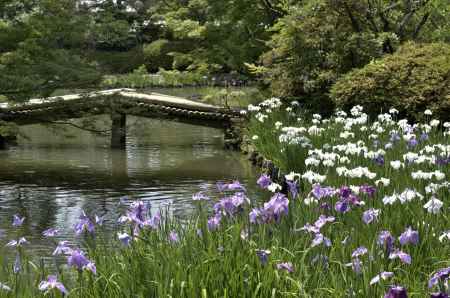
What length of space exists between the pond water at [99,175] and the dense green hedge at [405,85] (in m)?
2.06

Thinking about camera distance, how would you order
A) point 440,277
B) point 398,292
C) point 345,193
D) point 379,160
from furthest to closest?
point 379,160
point 345,193
point 440,277
point 398,292

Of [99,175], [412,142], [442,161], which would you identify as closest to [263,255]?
[442,161]

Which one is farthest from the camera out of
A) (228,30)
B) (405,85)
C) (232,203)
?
(228,30)

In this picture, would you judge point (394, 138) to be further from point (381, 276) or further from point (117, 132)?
point (117, 132)

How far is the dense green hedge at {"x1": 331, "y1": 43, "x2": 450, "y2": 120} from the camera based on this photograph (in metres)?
10.8

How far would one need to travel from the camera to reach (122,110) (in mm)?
14102

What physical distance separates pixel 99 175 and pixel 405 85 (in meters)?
4.91

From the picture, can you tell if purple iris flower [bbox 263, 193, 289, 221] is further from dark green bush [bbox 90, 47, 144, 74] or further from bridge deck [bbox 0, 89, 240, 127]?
dark green bush [bbox 90, 47, 144, 74]

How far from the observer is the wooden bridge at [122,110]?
532 inches

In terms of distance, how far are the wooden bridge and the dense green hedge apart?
297 centimetres

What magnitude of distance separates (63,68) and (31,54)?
1.82ft

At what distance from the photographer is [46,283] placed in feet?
10.5

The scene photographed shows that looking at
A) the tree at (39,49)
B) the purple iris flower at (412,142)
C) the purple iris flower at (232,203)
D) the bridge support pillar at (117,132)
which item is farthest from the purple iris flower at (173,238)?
the bridge support pillar at (117,132)

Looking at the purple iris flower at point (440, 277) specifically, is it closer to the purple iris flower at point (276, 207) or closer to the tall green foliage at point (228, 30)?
the purple iris flower at point (276, 207)
